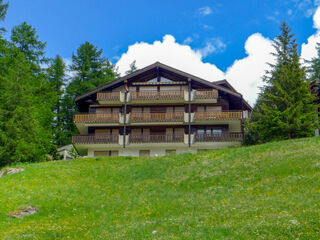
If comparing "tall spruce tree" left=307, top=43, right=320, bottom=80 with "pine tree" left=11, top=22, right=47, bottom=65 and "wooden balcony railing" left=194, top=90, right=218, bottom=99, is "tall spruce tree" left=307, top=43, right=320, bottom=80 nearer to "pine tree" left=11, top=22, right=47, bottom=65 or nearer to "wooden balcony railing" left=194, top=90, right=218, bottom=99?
"wooden balcony railing" left=194, top=90, right=218, bottom=99

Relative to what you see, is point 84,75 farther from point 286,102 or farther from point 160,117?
point 286,102

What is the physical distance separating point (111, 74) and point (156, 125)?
80.2ft

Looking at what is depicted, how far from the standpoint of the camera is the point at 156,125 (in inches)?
1576

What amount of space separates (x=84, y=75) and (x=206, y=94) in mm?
26353

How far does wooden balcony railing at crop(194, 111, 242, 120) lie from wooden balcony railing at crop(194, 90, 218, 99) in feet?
6.57

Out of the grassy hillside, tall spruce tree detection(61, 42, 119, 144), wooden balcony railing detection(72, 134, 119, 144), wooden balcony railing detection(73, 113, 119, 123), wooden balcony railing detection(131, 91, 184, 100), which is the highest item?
tall spruce tree detection(61, 42, 119, 144)

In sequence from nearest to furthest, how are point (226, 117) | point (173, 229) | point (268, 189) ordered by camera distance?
point (173, 229)
point (268, 189)
point (226, 117)

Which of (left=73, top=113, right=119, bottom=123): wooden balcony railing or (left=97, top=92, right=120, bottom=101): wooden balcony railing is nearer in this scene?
(left=73, top=113, right=119, bottom=123): wooden balcony railing

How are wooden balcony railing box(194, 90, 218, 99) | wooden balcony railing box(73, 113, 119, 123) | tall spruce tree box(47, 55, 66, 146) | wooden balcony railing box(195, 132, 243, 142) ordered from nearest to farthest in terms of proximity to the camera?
wooden balcony railing box(195, 132, 243, 142), wooden balcony railing box(194, 90, 218, 99), wooden balcony railing box(73, 113, 119, 123), tall spruce tree box(47, 55, 66, 146)

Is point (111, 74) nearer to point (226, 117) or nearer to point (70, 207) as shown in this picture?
point (226, 117)

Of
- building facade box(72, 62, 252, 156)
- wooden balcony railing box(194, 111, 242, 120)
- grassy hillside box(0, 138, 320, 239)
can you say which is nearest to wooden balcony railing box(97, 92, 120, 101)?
building facade box(72, 62, 252, 156)

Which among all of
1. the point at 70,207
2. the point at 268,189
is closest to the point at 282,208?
the point at 268,189

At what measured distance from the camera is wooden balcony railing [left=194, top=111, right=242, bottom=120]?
125 feet

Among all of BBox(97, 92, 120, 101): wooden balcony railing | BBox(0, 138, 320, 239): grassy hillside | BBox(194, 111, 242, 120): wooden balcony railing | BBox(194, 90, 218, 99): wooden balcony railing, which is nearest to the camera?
BBox(0, 138, 320, 239): grassy hillside
